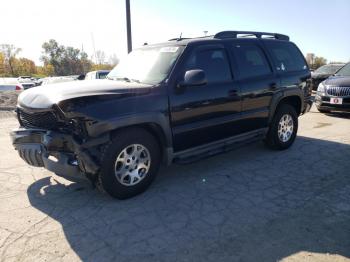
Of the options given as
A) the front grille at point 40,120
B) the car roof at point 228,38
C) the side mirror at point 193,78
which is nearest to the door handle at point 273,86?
the car roof at point 228,38

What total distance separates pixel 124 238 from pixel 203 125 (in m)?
1.98

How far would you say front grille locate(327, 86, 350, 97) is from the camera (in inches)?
351

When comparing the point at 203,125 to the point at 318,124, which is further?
the point at 318,124

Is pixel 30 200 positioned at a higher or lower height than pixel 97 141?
lower

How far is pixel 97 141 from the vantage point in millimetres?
3686

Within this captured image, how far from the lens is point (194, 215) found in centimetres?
368

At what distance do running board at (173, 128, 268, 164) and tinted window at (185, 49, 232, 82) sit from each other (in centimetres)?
92

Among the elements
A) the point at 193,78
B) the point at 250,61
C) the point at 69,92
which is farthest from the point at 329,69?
the point at 69,92

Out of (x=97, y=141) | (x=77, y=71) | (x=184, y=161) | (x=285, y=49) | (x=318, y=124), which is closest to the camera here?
(x=97, y=141)

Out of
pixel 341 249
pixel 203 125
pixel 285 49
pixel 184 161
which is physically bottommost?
pixel 341 249

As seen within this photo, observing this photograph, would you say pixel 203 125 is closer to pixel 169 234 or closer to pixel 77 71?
pixel 169 234

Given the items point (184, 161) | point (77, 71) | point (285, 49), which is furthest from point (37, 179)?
point (77, 71)

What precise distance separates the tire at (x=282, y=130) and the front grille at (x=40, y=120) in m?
3.66

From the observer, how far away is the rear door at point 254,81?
17.0 feet
